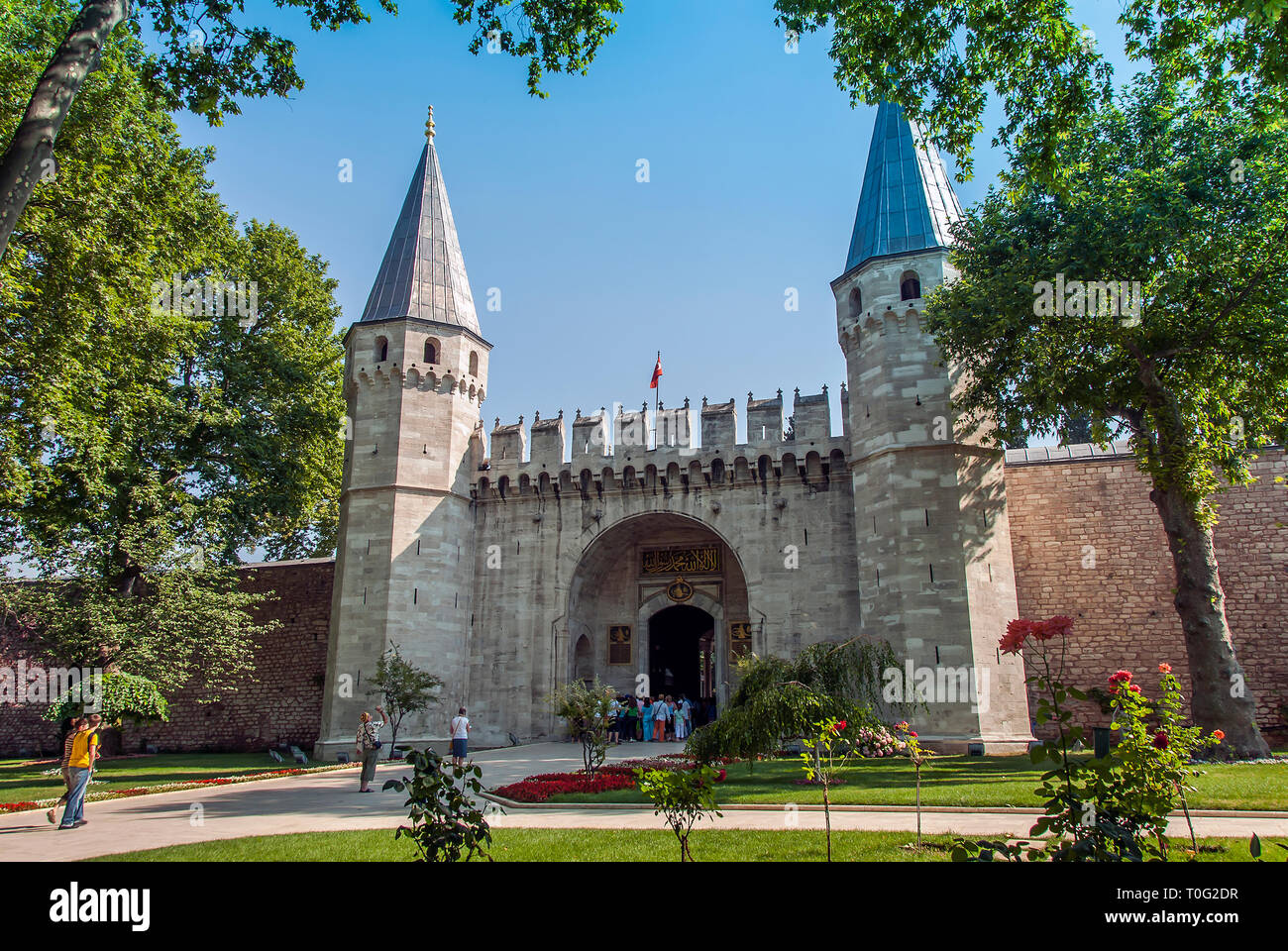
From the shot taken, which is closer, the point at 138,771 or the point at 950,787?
the point at 950,787

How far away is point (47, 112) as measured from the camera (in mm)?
6371

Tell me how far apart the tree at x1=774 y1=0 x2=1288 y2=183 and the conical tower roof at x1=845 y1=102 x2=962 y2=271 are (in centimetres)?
1005

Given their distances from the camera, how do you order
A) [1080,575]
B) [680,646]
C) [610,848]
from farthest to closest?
[680,646] < [1080,575] < [610,848]

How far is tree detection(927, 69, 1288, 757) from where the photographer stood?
1323cm

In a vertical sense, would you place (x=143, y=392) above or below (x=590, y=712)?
above

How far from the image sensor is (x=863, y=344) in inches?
765

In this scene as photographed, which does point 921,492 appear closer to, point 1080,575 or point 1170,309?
point 1080,575

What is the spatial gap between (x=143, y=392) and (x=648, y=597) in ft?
43.7

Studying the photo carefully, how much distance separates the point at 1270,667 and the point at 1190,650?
16.2 ft

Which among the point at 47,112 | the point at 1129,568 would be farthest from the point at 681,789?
the point at 1129,568

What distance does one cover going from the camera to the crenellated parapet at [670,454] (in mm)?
20344

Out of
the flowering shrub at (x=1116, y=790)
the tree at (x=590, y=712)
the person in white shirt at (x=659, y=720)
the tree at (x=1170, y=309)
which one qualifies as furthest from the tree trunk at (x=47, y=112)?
the person in white shirt at (x=659, y=720)

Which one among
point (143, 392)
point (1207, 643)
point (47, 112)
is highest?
point (143, 392)
